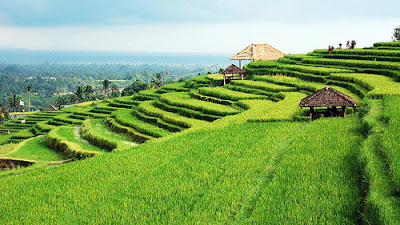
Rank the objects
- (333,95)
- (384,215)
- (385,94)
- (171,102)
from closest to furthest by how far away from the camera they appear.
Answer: (384,215)
(333,95)
(385,94)
(171,102)

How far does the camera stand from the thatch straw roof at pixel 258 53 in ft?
106

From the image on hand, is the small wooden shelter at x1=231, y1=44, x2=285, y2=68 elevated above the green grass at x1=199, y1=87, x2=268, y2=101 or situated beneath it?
elevated above

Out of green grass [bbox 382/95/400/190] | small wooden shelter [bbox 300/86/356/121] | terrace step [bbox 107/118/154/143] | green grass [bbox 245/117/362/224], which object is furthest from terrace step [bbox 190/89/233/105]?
green grass [bbox 245/117/362/224]

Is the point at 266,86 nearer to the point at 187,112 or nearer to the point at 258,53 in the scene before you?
the point at 187,112

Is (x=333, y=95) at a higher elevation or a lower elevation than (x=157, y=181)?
higher

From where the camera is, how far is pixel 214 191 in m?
7.58

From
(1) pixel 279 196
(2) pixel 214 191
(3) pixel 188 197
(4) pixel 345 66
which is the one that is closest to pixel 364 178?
(1) pixel 279 196

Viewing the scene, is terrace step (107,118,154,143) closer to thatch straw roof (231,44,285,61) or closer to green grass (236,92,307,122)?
green grass (236,92,307,122)

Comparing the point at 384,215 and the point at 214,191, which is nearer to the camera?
the point at 384,215

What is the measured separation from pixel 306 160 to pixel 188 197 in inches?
109

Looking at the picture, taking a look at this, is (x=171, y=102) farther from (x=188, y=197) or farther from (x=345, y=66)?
(x=188, y=197)

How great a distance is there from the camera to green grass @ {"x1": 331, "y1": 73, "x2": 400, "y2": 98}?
13.4 meters

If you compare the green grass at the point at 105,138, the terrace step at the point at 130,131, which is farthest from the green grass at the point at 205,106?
the green grass at the point at 105,138

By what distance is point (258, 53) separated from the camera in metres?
32.8
